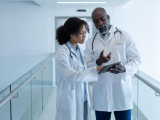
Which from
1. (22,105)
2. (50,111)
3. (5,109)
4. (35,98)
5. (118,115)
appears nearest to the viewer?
(5,109)

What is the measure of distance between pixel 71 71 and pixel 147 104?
4.59 feet

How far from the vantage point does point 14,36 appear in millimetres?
6738

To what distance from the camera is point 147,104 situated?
2891 mm

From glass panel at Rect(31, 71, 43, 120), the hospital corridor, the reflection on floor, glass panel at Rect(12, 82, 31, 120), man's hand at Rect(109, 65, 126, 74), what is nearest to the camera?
man's hand at Rect(109, 65, 126, 74)

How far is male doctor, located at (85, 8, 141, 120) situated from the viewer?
211cm

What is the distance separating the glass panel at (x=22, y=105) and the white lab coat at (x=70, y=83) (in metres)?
0.62

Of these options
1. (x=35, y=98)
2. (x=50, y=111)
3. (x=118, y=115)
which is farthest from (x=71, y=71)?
(x=50, y=111)

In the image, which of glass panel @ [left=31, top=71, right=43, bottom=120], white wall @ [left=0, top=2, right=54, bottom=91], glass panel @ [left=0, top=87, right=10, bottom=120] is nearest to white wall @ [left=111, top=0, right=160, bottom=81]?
white wall @ [left=0, top=2, right=54, bottom=91]

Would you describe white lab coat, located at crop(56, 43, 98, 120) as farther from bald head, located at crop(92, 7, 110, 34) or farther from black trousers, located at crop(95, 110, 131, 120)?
bald head, located at crop(92, 7, 110, 34)

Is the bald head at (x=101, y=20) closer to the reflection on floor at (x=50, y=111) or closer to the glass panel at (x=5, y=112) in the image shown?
the glass panel at (x=5, y=112)

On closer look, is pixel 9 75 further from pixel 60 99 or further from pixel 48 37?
pixel 60 99

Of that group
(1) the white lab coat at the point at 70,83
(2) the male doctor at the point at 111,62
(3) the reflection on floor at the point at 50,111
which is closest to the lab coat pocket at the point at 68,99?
(1) the white lab coat at the point at 70,83

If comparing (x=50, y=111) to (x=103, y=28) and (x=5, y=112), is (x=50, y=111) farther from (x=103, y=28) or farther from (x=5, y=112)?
(x=103, y=28)

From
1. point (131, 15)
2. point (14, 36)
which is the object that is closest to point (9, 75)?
point (14, 36)
